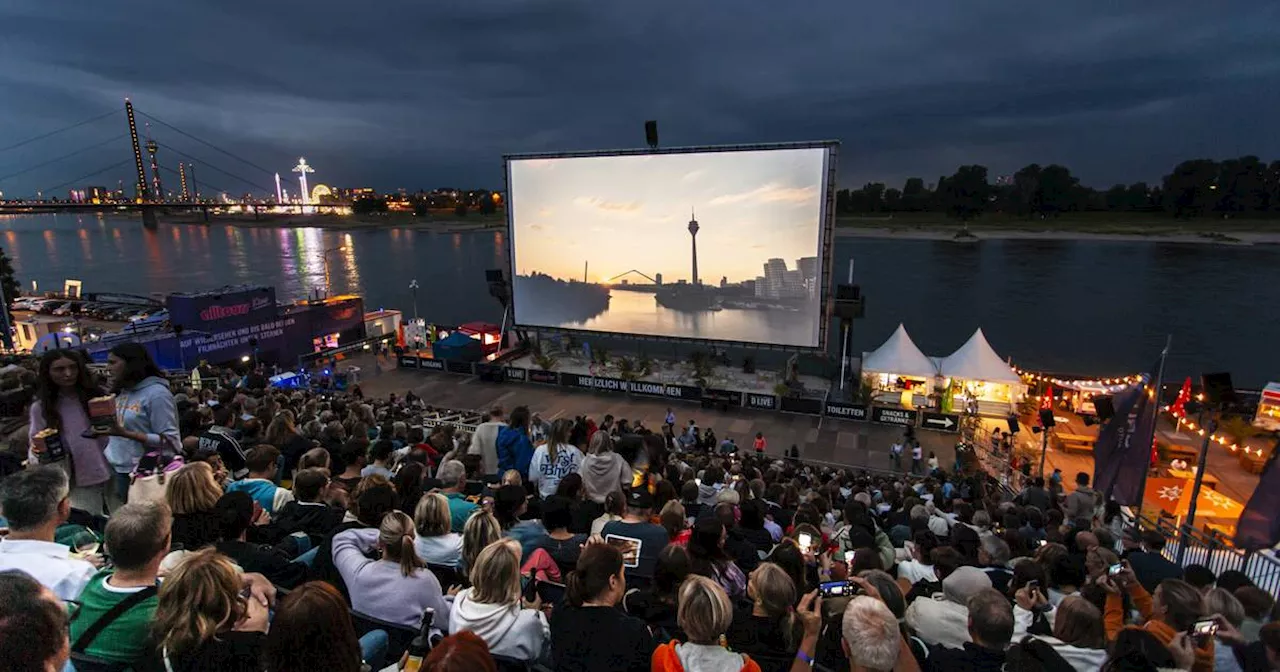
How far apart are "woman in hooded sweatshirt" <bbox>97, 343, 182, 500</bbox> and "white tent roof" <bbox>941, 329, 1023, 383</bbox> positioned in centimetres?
2308

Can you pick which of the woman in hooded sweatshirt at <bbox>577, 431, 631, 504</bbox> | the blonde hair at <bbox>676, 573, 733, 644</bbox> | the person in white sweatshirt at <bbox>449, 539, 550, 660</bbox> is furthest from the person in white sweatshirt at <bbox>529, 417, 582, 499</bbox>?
the blonde hair at <bbox>676, 573, 733, 644</bbox>

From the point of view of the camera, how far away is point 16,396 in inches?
264

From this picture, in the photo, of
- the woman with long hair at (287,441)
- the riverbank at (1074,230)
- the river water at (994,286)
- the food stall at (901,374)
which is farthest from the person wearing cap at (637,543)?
the riverbank at (1074,230)

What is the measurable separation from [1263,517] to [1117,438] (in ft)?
13.7

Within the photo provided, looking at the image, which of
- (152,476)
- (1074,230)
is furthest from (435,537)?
(1074,230)

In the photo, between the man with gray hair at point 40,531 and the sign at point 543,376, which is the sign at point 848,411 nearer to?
the sign at point 543,376

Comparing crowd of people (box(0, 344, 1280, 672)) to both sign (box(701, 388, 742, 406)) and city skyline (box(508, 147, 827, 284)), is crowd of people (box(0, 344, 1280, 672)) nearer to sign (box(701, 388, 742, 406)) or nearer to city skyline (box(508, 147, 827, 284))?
sign (box(701, 388, 742, 406))

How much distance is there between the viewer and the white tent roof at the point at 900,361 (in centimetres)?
2308

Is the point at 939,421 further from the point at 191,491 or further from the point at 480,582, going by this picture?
the point at 191,491

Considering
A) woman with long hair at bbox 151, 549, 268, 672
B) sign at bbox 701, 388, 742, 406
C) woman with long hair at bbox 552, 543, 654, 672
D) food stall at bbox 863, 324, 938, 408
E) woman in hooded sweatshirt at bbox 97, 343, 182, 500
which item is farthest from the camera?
sign at bbox 701, 388, 742, 406

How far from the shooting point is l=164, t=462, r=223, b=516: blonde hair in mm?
3719

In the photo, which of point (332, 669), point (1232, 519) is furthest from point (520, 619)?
point (1232, 519)

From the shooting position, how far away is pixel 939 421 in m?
20.9

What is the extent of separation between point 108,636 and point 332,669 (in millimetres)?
1108
